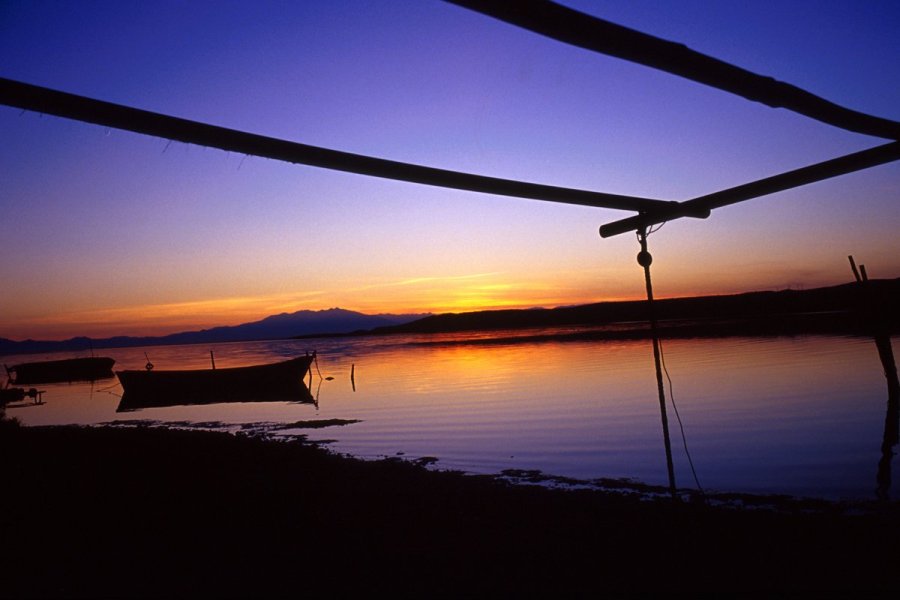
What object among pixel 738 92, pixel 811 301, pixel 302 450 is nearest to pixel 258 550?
pixel 738 92

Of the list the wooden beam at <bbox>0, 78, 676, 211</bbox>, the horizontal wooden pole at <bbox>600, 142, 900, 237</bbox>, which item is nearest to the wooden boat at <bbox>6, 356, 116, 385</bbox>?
the horizontal wooden pole at <bbox>600, 142, 900, 237</bbox>

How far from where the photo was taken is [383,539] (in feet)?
19.1

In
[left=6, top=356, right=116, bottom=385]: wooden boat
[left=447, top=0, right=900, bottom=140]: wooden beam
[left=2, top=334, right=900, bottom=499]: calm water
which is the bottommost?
[left=2, top=334, right=900, bottom=499]: calm water

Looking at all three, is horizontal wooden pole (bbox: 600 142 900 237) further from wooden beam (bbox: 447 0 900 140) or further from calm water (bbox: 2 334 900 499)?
calm water (bbox: 2 334 900 499)

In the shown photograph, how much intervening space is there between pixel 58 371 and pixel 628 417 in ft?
203

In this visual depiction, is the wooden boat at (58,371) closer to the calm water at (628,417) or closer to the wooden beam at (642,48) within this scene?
the calm water at (628,417)

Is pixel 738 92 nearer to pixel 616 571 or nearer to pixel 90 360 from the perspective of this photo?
pixel 616 571

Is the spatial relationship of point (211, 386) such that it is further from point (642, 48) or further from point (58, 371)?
point (58, 371)

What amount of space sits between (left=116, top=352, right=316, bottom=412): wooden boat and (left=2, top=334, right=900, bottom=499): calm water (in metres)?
1.44

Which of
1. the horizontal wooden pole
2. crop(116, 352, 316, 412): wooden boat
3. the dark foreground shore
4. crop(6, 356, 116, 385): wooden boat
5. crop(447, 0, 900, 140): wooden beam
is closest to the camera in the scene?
crop(447, 0, 900, 140): wooden beam

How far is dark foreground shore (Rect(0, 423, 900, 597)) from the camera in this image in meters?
4.66

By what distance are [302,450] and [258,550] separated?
7.08 m

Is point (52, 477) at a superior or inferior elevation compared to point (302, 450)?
superior

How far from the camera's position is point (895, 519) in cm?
704
